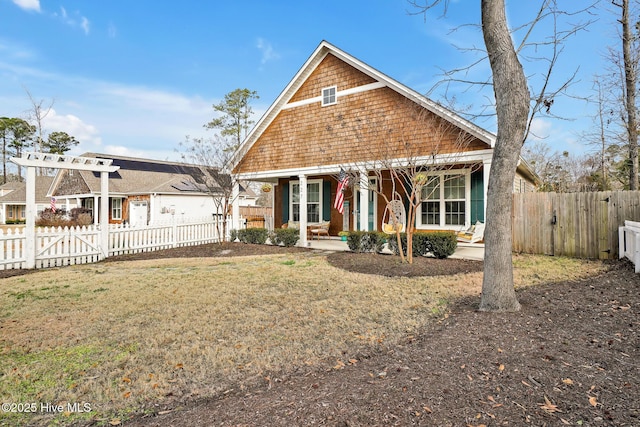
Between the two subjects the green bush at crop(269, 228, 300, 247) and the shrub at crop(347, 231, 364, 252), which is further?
the green bush at crop(269, 228, 300, 247)

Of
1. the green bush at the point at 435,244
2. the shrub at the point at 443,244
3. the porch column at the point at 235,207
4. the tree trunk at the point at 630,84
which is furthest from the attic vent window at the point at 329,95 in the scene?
the tree trunk at the point at 630,84

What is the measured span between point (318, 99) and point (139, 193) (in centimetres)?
1738

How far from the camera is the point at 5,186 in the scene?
129 feet

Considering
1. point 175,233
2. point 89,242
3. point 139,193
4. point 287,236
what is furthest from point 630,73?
point 139,193

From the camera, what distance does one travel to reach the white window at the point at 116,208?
25.9m

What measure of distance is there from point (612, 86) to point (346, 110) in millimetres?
10484

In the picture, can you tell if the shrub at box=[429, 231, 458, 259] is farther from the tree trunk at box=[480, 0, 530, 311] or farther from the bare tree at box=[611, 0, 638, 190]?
the bare tree at box=[611, 0, 638, 190]

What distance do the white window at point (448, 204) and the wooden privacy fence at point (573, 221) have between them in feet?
5.70

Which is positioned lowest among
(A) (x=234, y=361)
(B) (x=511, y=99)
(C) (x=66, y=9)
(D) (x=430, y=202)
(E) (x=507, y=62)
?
(A) (x=234, y=361)

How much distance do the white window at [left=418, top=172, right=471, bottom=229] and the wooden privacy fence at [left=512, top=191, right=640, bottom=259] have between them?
174 cm

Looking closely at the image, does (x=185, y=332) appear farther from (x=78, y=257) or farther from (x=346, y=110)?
(x=346, y=110)

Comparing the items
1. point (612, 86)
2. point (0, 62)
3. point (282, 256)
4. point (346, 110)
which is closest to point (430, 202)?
point (346, 110)

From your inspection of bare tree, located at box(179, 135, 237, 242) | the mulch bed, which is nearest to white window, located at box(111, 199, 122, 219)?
bare tree, located at box(179, 135, 237, 242)

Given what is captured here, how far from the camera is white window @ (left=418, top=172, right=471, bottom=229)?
1129cm
